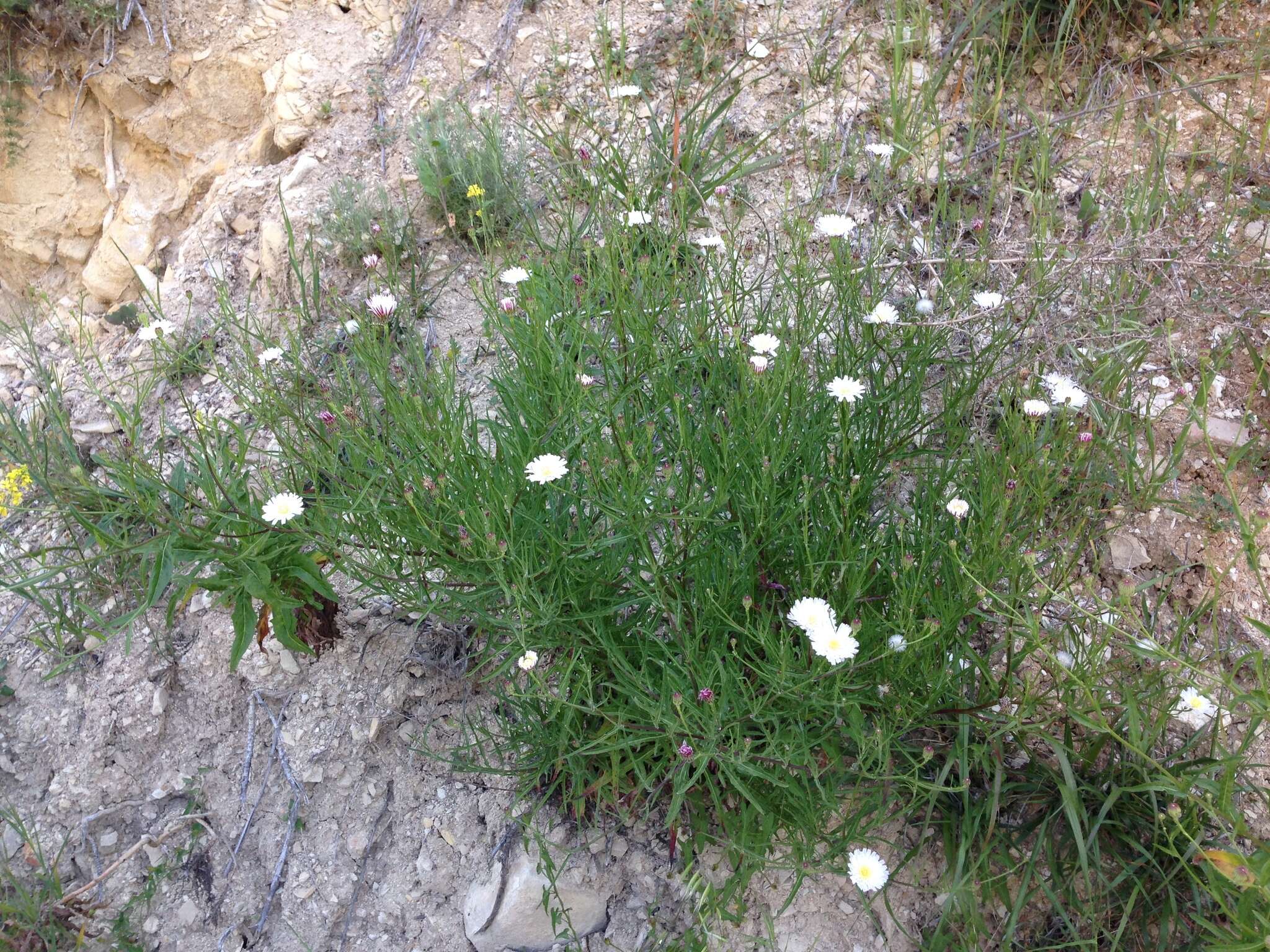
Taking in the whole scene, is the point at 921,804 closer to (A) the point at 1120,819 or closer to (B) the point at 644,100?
(A) the point at 1120,819

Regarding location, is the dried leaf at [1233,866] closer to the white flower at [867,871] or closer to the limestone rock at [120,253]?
the white flower at [867,871]

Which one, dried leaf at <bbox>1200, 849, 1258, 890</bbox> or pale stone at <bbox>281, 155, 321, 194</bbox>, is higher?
pale stone at <bbox>281, 155, 321, 194</bbox>

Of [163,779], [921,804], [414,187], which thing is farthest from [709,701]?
[414,187]

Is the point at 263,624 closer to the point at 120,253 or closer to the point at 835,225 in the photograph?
the point at 835,225

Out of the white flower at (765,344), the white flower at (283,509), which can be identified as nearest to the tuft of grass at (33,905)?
the white flower at (283,509)

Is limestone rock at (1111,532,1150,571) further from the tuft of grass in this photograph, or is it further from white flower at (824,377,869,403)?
the tuft of grass

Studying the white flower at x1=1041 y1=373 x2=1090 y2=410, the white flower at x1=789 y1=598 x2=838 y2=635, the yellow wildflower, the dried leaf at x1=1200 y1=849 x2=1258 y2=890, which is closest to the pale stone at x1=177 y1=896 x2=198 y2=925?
the yellow wildflower
